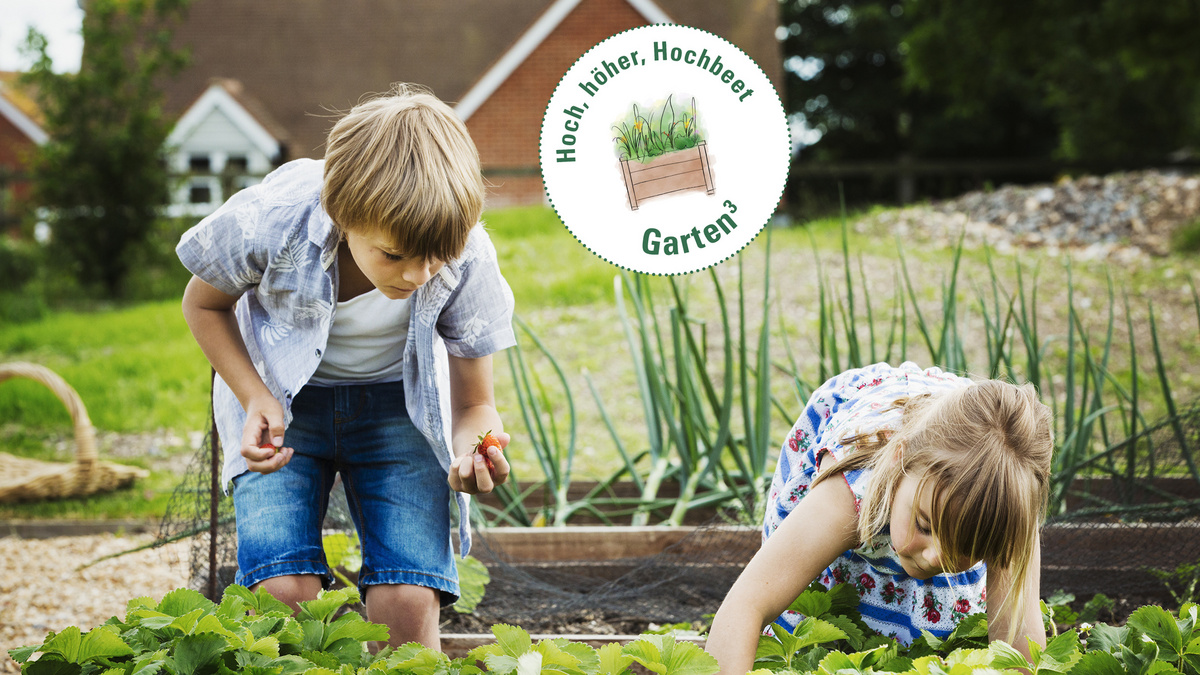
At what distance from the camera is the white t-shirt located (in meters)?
1.48

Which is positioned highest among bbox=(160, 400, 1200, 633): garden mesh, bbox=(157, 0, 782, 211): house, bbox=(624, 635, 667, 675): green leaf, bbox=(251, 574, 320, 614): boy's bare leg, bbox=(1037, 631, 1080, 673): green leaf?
bbox=(157, 0, 782, 211): house

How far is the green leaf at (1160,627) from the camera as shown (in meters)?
1.00

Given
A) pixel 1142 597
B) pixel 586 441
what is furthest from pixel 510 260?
pixel 1142 597

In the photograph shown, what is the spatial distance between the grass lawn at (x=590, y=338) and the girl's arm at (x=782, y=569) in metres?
1.91

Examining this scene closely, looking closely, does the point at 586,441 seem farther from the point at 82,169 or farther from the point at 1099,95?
the point at 1099,95

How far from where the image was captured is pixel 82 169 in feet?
24.8

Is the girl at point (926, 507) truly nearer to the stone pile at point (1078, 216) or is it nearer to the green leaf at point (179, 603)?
the green leaf at point (179, 603)

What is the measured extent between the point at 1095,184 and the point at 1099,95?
5043mm

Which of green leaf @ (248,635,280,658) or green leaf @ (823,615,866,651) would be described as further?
green leaf @ (823,615,866,651)

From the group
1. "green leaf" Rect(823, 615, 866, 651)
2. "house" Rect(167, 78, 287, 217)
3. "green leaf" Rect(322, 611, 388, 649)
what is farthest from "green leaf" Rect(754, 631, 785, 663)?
"house" Rect(167, 78, 287, 217)

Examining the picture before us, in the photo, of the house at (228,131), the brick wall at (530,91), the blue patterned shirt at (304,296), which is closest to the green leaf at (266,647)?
the blue patterned shirt at (304,296)

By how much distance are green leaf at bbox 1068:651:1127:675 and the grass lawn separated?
2.23m

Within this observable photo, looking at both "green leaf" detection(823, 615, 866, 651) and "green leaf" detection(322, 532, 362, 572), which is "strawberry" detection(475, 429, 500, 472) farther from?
"green leaf" detection(322, 532, 362, 572)

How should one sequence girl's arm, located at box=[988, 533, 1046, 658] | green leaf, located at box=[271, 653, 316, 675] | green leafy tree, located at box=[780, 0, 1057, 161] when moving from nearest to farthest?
1. green leaf, located at box=[271, 653, 316, 675]
2. girl's arm, located at box=[988, 533, 1046, 658]
3. green leafy tree, located at box=[780, 0, 1057, 161]
